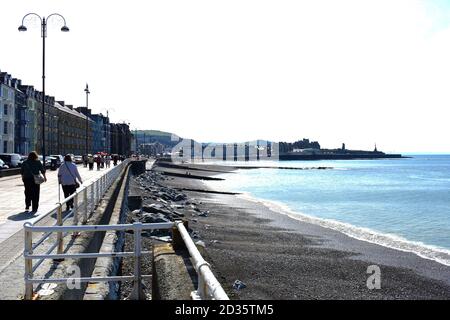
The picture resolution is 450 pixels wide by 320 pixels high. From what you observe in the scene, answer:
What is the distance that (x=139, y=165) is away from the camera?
64875mm

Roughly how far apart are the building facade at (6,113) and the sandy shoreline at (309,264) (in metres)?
48.6

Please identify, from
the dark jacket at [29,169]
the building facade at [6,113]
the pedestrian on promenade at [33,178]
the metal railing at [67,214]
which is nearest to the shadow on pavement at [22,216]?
the pedestrian on promenade at [33,178]

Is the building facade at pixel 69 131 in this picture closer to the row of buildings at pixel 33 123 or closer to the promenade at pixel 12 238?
the row of buildings at pixel 33 123

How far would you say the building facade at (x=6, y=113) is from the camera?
214ft

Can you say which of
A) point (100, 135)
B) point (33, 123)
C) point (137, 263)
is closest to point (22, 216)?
point (137, 263)

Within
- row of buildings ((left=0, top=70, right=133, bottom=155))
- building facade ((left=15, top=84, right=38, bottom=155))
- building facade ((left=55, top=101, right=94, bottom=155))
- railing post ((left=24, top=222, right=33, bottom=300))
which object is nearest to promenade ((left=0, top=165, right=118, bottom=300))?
railing post ((left=24, top=222, right=33, bottom=300))

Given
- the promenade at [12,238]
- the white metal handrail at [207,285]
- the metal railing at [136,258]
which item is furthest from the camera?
the promenade at [12,238]

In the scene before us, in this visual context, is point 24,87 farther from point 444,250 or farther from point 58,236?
point 58,236

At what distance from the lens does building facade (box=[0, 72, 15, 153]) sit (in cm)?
6531

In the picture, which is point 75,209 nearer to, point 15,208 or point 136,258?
point 136,258

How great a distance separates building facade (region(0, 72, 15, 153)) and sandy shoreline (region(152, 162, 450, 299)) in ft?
159

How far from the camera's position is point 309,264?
1645 cm

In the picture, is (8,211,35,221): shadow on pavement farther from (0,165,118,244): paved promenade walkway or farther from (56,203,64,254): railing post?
(56,203,64,254): railing post

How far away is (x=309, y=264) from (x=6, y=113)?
2387 inches
